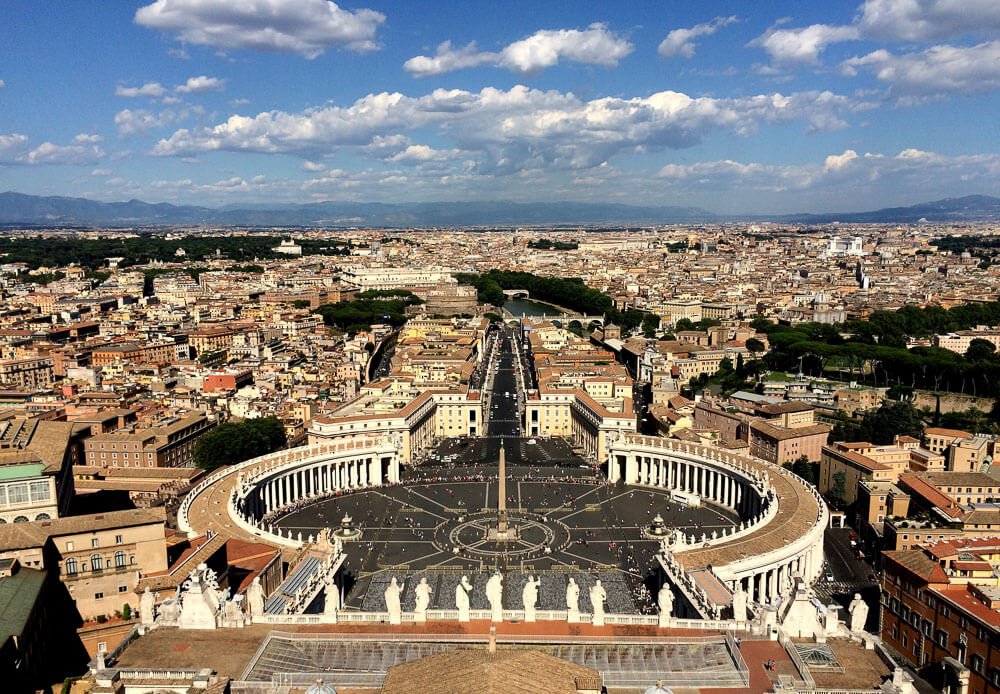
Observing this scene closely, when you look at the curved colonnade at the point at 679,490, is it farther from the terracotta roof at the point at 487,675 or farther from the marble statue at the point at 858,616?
the terracotta roof at the point at 487,675

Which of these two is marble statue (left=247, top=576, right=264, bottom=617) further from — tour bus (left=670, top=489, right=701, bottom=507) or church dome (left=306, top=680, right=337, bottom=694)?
tour bus (left=670, top=489, right=701, bottom=507)

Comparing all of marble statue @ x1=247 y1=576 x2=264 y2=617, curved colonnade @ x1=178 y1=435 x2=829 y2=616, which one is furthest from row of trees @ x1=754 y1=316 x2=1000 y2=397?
marble statue @ x1=247 y1=576 x2=264 y2=617

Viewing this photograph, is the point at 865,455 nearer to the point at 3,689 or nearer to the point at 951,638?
the point at 951,638

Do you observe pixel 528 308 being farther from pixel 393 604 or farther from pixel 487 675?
pixel 487 675

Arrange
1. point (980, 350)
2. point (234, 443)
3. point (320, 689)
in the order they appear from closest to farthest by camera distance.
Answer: point (320, 689), point (234, 443), point (980, 350)

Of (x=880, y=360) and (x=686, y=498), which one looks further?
(x=880, y=360)

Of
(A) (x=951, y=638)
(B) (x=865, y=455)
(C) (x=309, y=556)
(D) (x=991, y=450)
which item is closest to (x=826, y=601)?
(A) (x=951, y=638)

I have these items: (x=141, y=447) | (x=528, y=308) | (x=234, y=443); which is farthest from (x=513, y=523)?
(x=528, y=308)
